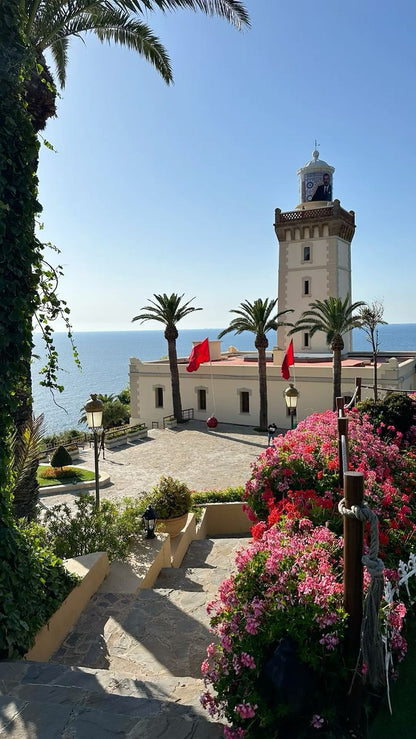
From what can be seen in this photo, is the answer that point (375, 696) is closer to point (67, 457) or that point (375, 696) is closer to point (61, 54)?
point (61, 54)

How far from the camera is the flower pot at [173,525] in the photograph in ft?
31.8

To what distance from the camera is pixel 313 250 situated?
32688 mm

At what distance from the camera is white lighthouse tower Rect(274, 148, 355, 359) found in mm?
32000

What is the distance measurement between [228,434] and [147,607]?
1924cm

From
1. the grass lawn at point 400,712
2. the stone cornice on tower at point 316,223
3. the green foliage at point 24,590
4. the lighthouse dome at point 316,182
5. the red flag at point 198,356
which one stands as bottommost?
the grass lawn at point 400,712

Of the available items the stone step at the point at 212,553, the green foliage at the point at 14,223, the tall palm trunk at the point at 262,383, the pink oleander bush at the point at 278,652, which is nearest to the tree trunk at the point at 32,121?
the green foliage at the point at 14,223

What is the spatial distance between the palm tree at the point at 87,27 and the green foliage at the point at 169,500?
7653mm

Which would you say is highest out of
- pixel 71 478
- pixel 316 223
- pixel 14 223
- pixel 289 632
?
pixel 316 223

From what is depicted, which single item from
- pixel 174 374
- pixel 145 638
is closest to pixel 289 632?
pixel 145 638

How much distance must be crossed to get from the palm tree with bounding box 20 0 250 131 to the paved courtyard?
36.1 ft

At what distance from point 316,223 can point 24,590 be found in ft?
104

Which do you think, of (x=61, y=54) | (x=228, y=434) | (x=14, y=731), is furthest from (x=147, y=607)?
(x=228, y=434)

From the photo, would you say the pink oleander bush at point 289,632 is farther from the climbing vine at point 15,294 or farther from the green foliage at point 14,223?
the green foliage at point 14,223

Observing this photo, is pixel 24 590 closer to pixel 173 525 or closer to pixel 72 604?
pixel 72 604
